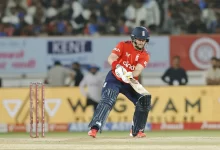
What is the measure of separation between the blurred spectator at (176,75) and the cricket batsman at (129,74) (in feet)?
21.7

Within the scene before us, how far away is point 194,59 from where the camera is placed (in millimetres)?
22750

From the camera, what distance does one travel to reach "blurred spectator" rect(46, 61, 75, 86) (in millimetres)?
21031

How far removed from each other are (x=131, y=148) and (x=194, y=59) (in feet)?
38.6

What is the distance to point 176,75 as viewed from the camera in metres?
20.2

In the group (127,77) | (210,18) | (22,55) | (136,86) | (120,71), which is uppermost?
(210,18)

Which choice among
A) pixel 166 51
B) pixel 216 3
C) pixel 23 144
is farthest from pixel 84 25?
pixel 23 144

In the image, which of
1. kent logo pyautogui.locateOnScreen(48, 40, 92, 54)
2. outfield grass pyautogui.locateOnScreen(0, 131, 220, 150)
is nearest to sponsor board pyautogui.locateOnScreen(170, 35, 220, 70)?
kent logo pyautogui.locateOnScreen(48, 40, 92, 54)

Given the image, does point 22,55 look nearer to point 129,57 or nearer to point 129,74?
point 129,57

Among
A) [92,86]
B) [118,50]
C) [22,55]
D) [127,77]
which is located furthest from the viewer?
[22,55]

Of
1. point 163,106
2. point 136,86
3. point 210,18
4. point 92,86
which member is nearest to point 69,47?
point 92,86

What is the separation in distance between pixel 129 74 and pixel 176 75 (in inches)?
282

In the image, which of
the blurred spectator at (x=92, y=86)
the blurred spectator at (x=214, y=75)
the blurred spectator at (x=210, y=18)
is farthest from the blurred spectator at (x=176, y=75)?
the blurred spectator at (x=210, y=18)

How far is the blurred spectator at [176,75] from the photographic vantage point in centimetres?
2017

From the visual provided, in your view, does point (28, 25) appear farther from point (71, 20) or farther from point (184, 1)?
point (184, 1)
